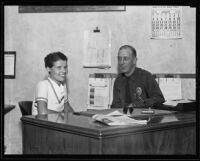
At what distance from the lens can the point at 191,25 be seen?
478cm

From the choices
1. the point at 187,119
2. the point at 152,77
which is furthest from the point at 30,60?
the point at 187,119

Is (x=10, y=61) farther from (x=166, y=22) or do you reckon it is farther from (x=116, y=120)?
(x=116, y=120)

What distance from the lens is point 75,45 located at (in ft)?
16.3

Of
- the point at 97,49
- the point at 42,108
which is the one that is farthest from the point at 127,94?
the point at 42,108

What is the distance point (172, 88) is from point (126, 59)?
0.72m

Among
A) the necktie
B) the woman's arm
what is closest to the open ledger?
the woman's arm

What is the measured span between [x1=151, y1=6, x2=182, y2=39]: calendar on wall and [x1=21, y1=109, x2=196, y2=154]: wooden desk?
2.02 meters

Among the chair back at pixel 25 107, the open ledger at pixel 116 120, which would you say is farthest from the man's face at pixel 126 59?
the open ledger at pixel 116 120

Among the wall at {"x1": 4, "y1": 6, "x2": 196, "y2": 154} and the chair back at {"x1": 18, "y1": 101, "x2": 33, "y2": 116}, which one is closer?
the chair back at {"x1": 18, "y1": 101, "x2": 33, "y2": 116}

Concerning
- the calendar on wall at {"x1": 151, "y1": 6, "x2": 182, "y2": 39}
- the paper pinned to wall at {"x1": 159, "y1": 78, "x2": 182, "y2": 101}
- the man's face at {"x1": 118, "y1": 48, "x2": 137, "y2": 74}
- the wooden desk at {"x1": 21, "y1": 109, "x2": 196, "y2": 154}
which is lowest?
the wooden desk at {"x1": 21, "y1": 109, "x2": 196, "y2": 154}

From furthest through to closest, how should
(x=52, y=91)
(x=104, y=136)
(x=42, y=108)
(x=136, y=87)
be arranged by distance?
(x=136, y=87) → (x=52, y=91) → (x=42, y=108) → (x=104, y=136)

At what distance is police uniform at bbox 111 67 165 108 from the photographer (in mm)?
4496

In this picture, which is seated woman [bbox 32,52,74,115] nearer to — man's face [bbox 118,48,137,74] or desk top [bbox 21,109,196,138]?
desk top [bbox 21,109,196,138]

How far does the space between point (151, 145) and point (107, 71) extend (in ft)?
8.23
